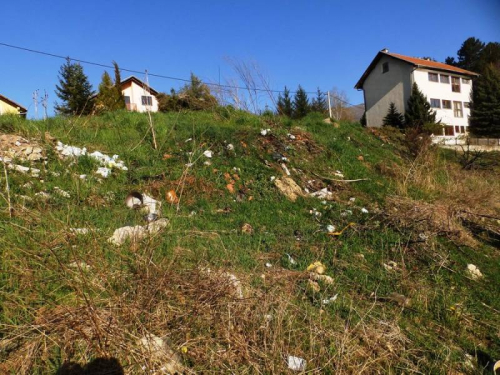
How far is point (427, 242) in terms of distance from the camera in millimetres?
3635

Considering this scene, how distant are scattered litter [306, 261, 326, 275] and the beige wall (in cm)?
2318

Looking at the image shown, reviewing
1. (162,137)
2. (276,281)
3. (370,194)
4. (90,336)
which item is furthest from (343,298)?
(162,137)

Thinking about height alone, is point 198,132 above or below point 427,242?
above

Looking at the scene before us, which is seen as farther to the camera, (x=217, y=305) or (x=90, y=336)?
(x=217, y=305)

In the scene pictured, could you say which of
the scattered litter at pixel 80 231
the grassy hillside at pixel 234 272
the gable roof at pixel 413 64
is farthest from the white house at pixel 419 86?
the scattered litter at pixel 80 231

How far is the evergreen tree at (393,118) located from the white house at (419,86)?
2.31ft

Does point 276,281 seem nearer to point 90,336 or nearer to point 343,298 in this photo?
point 343,298

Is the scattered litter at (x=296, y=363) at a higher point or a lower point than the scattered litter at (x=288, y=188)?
lower

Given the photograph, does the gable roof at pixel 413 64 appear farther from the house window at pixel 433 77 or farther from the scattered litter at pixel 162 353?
the scattered litter at pixel 162 353

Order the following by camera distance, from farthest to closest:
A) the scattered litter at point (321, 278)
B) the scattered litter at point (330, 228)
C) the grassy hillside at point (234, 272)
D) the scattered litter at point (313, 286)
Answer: the scattered litter at point (330, 228)
the scattered litter at point (321, 278)
the scattered litter at point (313, 286)
the grassy hillside at point (234, 272)

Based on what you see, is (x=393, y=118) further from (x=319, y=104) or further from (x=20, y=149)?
(x=20, y=149)

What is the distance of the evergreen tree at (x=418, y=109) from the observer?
2031 centimetres

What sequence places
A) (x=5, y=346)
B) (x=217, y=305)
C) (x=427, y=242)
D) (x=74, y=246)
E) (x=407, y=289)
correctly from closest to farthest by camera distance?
(x=5, y=346), (x=217, y=305), (x=74, y=246), (x=407, y=289), (x=427, y=242)

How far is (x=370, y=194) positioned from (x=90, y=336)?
5.12 metres
